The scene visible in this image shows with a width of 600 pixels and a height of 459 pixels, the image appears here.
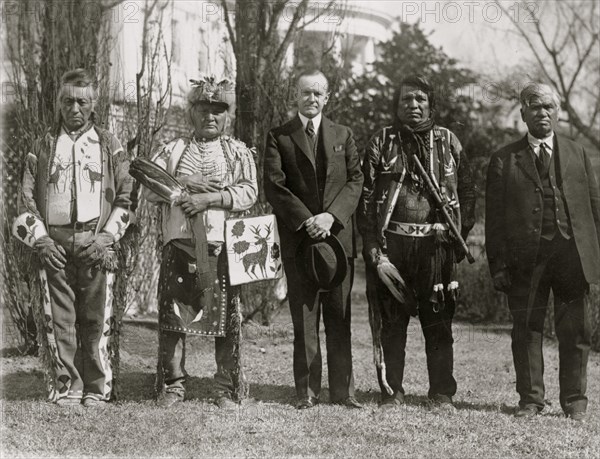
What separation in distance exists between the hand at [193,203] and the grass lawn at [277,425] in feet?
4.43

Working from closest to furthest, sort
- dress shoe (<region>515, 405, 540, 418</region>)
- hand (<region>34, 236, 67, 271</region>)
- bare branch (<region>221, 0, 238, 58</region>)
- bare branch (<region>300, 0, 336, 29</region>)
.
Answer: hand (<region>34, 236, 67, 271</region>), dress shoe (<region>515, 405, 540, 418</region>), bare branch (<region>221, 0, 238, 58</region>), bare branch (<region>300, 0, 336, 29</region>)

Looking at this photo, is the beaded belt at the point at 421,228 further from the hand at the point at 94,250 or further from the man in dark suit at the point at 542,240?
the hand at the point at 94,250

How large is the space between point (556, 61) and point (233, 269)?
38.9 feet

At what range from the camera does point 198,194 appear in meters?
5.57

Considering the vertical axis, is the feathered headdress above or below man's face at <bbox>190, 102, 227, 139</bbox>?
above

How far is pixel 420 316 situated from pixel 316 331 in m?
0.75

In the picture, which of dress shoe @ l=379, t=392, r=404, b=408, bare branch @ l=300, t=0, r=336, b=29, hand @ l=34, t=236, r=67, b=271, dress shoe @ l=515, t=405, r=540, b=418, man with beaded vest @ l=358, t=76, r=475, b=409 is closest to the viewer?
hand @ l=34, t=236, r=67, b=271

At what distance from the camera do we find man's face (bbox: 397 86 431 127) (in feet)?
18.6

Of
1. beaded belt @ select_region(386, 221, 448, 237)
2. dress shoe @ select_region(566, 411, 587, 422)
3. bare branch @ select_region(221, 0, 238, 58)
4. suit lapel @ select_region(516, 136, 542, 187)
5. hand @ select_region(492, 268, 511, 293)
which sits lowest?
dress shoe @ select_region(566, 411, 587, 422)

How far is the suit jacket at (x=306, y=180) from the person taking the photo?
18.4 feet

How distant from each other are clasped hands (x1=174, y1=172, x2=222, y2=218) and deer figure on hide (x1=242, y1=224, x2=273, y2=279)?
1.15 feet

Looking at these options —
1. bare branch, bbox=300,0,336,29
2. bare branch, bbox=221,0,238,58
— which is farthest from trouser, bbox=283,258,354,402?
bare branch, bbox=300,0,336,29

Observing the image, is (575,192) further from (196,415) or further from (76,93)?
(76,93)

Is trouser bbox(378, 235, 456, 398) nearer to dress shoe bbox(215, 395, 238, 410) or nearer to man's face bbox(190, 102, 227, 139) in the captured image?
dress shoe bbox(215, 395, 238, 410)
